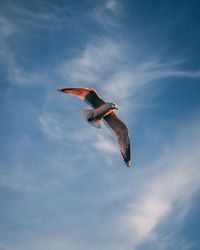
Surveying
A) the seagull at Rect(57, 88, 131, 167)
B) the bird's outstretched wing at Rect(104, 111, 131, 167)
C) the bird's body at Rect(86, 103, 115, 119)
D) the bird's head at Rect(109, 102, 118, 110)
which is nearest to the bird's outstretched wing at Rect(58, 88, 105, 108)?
the seagull at Rect(57, 88, 131, 167)

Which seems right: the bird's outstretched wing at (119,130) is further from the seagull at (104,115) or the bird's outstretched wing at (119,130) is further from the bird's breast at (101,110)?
the bird's breast at (101,110)

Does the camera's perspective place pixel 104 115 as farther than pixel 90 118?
Yes

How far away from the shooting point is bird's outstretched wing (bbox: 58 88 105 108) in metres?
25.7

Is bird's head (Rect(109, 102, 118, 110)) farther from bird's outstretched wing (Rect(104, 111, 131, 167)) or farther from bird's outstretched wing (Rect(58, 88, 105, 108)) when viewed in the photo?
bird's outstretched wing (Rect(104, 111, 131, 167))

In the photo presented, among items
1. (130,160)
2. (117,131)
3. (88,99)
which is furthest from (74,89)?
(130,160)

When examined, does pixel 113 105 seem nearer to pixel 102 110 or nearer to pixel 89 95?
pixel 102 110

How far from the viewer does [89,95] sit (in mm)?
26500

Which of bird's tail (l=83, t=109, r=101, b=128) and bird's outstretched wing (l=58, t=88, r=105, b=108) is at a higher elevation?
bird's outstretched wing (l=58, t=88, r=105, b=108)

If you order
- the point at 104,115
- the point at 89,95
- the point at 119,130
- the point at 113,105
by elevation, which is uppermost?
the point at 89,95

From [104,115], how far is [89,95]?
180cm

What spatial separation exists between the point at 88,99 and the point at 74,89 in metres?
1.61

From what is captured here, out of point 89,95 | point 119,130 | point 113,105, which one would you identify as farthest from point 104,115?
point 119,130

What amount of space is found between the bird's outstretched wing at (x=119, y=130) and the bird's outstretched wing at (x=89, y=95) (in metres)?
1.73

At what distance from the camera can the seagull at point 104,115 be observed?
25938 mm
